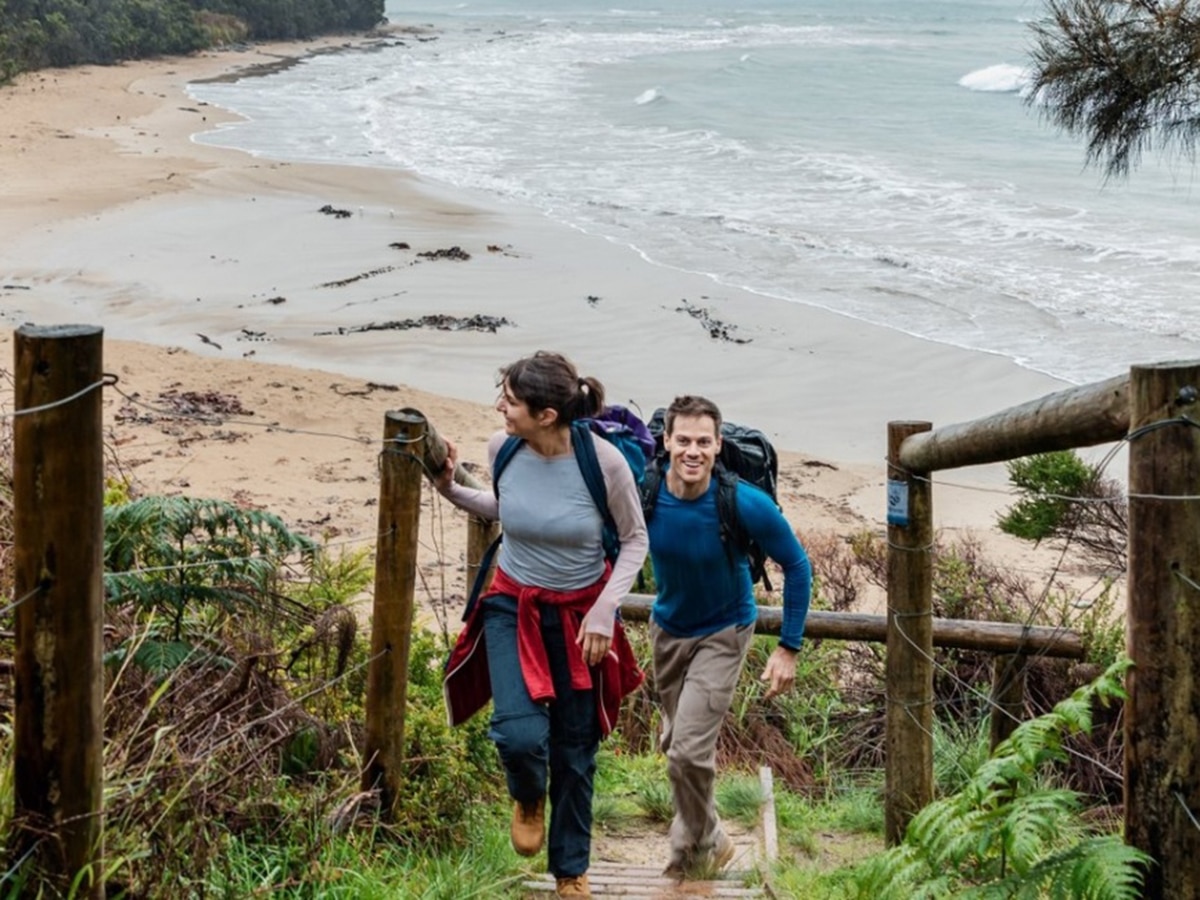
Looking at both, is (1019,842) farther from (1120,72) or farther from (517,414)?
(1120,72)

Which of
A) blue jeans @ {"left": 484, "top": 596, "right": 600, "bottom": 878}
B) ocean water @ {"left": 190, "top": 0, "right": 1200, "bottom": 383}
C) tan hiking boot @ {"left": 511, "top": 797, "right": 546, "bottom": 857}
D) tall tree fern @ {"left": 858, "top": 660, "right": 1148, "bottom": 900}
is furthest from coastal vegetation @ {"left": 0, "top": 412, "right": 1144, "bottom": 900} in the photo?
ocean water @ {"left": 190, "top": 0, "right": 1200, "bottom": 383}

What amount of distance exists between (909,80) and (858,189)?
27.3 metres

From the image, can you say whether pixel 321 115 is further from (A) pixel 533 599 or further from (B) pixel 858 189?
(A) pixel 533 599

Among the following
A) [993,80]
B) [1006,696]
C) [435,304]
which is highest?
[993,80]

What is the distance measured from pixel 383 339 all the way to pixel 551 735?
43.8 feet

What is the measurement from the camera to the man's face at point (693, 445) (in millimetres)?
4398

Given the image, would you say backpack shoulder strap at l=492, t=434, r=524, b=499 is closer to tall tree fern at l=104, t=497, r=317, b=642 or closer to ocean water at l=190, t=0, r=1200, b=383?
tall tree fern at l=104, t=497, r=317, b=642

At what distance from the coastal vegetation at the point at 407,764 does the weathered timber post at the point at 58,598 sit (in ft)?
0.33

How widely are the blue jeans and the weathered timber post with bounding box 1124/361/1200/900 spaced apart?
1.77 m

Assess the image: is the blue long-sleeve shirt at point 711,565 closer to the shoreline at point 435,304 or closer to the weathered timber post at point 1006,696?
the weathered timber post at point 1006,696

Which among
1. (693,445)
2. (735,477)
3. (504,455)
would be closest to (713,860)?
(735,477)

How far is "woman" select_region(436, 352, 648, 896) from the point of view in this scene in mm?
4141

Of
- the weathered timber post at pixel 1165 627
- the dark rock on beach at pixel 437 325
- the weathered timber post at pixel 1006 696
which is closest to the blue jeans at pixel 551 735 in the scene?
the weathered timber post at pixel 1165 627

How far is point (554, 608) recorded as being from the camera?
13.9ft
